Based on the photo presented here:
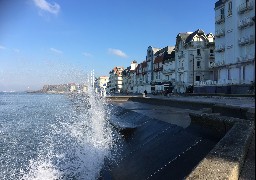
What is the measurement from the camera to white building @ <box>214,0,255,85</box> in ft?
155

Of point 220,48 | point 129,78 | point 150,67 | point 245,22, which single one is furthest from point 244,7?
point 129,78

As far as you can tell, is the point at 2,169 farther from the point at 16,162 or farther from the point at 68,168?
the point at 68,168

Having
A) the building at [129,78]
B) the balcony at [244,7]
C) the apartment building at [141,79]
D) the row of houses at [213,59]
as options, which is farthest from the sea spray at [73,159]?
the building at [129,78]

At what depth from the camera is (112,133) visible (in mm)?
19594

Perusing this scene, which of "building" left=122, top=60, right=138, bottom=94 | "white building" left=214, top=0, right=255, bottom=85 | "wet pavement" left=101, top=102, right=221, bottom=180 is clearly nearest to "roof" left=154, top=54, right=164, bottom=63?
"white building" left=214, top=0, right=255, bottom=85

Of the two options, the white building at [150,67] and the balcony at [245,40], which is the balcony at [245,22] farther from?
the white building at [150,67]

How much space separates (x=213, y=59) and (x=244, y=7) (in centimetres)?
2247

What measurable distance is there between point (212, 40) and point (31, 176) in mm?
64849

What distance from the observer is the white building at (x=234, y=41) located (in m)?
47.2

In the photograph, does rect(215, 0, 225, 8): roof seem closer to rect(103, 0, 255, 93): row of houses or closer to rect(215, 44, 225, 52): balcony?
rect(103, 0, 255, 93): row of houses

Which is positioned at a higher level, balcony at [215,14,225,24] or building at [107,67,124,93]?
balcony at [215,14,225,24]

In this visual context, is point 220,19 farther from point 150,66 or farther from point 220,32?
point 150,66

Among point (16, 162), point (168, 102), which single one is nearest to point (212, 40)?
point (168, 102)

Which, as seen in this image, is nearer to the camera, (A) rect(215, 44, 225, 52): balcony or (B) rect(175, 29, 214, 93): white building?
(A) rect(215, 44, 225, 52): balcony
